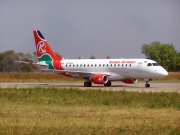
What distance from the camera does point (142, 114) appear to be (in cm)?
1994

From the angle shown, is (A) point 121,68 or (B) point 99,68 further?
(B) point 99,68

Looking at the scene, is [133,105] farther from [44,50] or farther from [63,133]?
[44,50]

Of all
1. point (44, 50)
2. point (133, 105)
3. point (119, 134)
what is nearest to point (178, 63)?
point (44, 50)

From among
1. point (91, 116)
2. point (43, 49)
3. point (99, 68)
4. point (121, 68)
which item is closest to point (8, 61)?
point (43, 49)

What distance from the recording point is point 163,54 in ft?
513

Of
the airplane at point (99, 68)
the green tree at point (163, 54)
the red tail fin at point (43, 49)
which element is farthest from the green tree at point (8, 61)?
the airplane at point (99, 68)

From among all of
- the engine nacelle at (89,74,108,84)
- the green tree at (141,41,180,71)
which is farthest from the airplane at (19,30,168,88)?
the green tree at (141,41,180,71)

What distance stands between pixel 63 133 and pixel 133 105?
10193mm

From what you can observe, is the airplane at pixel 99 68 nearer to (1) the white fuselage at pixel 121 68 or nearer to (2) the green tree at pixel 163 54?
(1) the white fuselage at pixel 121 68

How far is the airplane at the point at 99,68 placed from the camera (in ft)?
158

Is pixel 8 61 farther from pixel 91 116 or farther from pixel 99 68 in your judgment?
pixel 91 116

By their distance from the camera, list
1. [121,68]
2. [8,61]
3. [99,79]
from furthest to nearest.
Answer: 1. [8,61]
2. [121,68]
3. [99,79]

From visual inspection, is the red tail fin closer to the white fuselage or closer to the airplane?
the airplane

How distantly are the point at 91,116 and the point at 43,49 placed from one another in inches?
1519
